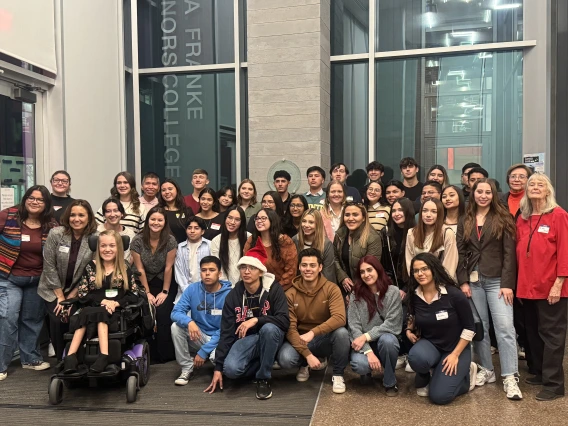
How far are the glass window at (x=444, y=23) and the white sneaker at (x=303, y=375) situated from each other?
4.90m

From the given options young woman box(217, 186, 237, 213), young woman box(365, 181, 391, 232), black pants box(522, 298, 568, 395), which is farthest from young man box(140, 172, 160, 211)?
black pants box(522, 298, 568, 395)

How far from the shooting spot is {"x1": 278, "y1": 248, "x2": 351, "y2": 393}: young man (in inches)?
148

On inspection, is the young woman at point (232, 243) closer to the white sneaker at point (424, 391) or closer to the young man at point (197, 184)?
the young man at point (197, 184)

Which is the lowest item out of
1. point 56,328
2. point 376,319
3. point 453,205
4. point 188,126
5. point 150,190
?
point 56,328

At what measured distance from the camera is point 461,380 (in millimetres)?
3527

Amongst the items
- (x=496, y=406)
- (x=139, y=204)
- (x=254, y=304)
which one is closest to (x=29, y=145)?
(x=139, y=204)

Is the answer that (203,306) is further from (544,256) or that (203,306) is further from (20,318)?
(544,256)

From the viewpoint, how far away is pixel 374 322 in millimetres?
3844

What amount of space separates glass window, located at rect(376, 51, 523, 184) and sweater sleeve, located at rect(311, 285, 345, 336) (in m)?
3.67

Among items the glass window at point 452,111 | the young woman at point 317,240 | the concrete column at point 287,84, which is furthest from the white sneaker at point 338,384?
the glass window at point 452,111

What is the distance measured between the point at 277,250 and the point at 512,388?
6.51 feet

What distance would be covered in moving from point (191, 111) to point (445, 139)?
369 centimetres

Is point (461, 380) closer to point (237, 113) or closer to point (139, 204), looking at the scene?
point (139, 204)

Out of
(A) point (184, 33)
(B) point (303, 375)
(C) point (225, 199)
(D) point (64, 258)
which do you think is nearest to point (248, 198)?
(C) point (225, 199)
